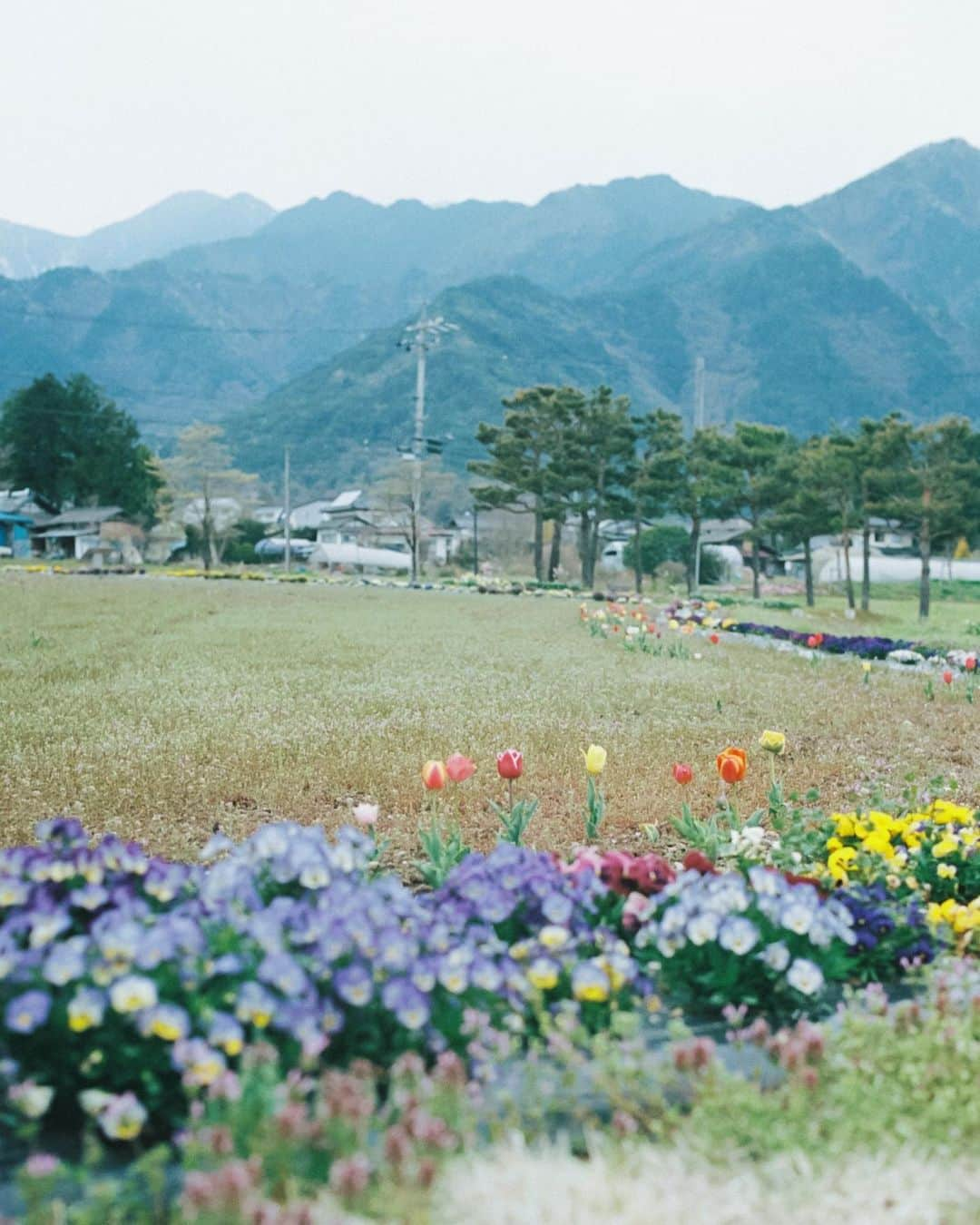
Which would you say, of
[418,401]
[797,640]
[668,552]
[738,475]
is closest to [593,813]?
[797,640]

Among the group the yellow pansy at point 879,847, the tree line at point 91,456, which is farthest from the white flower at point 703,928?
the tree line at point 91,456

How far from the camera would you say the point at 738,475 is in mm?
40812

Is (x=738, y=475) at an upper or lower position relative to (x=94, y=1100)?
upper

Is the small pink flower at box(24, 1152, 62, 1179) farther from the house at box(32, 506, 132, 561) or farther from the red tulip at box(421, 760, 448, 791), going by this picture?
the house at box(32, 506, 132, 561)

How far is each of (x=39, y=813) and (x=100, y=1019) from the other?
3.09 meters

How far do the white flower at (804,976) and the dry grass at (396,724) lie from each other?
2.24 metres

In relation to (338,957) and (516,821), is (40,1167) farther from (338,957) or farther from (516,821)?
(516,821)

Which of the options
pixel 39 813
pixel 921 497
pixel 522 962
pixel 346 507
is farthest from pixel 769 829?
pixel 346 507

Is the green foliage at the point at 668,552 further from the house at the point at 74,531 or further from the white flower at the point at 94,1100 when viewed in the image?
the white flower at the point at 94,1100

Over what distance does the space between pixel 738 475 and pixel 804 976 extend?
39.6 m

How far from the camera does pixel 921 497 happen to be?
28.8m

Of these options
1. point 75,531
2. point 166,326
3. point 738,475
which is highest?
point 166,326

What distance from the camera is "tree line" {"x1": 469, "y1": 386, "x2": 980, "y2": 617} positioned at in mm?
28469

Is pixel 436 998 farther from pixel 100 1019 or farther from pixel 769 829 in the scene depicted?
pixel 769 829
